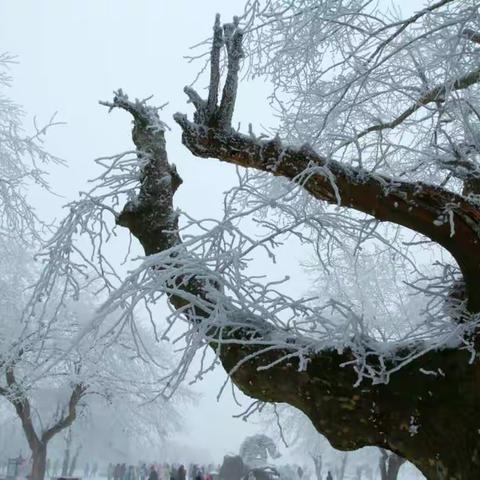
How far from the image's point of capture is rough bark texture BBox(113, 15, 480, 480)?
2934mm

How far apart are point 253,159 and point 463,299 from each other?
1.42 meters

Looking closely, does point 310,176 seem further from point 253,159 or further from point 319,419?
point 319,419

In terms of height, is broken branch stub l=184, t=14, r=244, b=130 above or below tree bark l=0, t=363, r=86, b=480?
above

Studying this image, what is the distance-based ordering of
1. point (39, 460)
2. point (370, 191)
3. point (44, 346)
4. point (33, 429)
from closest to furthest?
point (370, 191)
point (44, 346)
point (33, 429)
point (39, 460)

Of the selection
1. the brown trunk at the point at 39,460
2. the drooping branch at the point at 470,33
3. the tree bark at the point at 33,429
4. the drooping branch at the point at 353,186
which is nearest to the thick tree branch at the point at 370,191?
the drooping branch at the point at 353,186

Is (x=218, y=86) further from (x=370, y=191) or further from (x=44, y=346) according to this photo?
(x=44, y=346)

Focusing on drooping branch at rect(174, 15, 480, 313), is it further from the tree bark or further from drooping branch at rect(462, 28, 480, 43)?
the tree bark

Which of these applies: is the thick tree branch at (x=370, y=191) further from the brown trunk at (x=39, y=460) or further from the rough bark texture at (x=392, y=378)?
the brown trunk at (x=39, y=460)

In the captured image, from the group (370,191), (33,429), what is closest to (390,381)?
(370,191)

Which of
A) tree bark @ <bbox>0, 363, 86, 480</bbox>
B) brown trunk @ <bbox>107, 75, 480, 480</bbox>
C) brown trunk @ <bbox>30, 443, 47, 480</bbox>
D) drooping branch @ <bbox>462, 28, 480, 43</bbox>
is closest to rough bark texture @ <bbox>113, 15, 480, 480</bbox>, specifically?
brown trunk @ <bbox>107, 75, 480, 480</bbox>

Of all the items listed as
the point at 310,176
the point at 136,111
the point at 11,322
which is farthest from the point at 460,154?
the point at 11,322

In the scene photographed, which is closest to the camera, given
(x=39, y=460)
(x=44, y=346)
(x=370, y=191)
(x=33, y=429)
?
(x=370, y=191)

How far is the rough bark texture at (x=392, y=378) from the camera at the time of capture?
293cm

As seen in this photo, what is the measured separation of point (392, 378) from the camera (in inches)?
123
